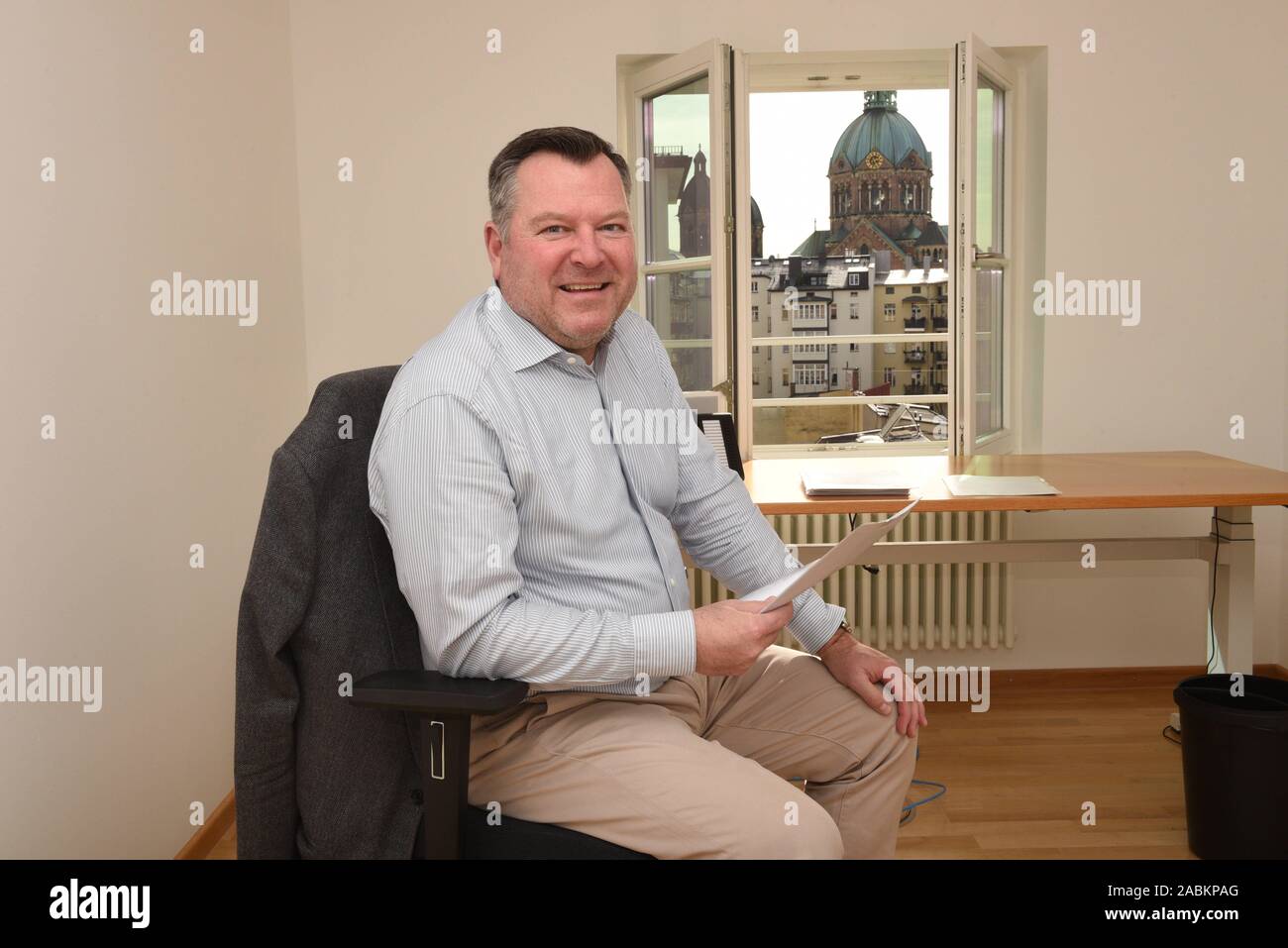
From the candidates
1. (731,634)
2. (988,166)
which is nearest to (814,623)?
(731,634)

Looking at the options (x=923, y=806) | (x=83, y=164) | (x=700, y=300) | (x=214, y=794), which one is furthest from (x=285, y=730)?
(x=700, y=300)

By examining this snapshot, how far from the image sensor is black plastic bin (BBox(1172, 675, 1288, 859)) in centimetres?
248

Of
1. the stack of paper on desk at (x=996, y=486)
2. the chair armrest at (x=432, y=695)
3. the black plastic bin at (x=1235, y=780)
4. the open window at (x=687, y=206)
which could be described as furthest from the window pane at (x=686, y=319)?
the chair armrest at (x=432, y=695)

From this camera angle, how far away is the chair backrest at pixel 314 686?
138 centimetres

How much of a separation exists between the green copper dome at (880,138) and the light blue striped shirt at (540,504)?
11.7 ft

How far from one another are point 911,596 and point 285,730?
2.86 m

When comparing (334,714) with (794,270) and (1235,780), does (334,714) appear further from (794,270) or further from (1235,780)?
(794,270)

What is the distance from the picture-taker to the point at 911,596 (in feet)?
12.8

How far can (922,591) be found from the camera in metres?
3.96

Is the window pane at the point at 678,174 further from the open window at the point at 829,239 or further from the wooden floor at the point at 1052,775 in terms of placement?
the wooden floor at the point at 1052,775

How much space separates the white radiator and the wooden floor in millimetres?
236

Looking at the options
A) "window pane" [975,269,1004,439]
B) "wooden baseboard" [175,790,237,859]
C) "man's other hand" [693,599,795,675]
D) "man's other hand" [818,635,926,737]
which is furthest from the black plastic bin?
"wooden baseboard" [175,790,237,859]

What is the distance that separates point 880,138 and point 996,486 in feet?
9.20
